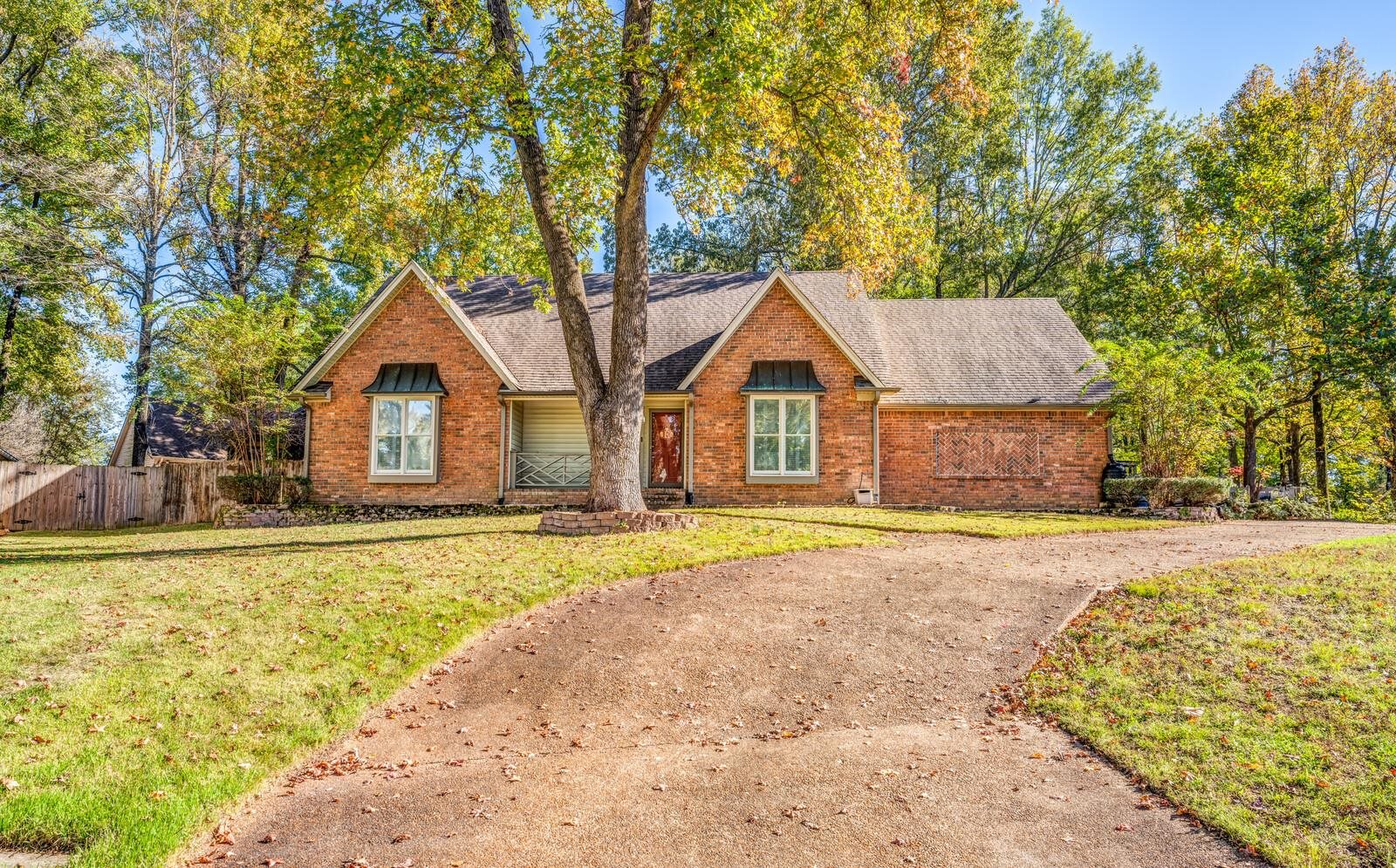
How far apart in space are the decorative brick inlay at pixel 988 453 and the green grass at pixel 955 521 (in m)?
1.78

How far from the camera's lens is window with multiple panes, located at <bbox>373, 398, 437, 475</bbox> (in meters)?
18.7

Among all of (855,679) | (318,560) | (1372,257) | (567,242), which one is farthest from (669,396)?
(1372,257)

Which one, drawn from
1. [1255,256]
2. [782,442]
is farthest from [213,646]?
[1255,256]

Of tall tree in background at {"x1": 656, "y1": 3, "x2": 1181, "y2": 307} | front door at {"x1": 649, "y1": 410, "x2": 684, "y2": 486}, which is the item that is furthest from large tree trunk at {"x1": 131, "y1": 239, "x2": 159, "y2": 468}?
tall tree in background at {"x1": 656, "y1": 3, "x2": 1181, "y2": 307}

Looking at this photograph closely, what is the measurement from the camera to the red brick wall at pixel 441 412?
1856cm

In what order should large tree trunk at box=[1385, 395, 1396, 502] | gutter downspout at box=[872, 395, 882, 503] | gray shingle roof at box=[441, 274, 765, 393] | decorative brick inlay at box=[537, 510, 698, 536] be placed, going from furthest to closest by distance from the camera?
large tree trunk at box=[1385, 395, 1396, 502], gray shingle roof at box=[441, 274, 765, 393], gutter downspout at box=[872, 395, 882, 503], decorative brick inlay at box=[537, 510, 698, 536]

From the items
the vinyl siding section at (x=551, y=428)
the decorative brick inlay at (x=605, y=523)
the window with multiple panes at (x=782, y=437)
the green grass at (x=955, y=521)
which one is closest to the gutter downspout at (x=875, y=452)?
the green grass at (x=955, y=521)

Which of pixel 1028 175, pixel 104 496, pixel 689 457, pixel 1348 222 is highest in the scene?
pixel 1028 175

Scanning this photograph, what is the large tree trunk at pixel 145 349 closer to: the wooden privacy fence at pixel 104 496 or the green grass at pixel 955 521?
the wooden privacy fence at pixel 104 496

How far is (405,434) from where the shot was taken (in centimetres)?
1869

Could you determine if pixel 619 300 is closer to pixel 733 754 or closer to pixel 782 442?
pixel 782 442

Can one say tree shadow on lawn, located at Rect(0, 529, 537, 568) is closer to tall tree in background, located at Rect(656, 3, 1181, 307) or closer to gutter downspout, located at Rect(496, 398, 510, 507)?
gutter downspout, located at Rect(496, 398, 510, 507)

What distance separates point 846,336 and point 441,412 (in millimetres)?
10506

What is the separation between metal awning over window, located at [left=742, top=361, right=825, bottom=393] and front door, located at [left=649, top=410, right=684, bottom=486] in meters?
2.58
